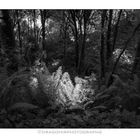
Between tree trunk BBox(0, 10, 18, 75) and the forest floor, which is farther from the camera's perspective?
tree trunk BBox(0, 10, 18, 75)

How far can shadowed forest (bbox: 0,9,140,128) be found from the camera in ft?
11.1

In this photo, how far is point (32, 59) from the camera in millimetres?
4793

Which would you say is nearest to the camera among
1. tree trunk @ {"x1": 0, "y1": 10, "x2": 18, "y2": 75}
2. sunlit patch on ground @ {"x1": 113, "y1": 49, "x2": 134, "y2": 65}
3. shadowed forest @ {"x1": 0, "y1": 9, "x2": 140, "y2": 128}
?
shadowed forest @ {"x1": 0, "y1": 9, "x2": 140, "y2": 128}

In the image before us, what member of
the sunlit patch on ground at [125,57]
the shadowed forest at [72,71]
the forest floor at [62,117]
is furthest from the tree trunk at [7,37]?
the sunlit patch on ground at [125,57]

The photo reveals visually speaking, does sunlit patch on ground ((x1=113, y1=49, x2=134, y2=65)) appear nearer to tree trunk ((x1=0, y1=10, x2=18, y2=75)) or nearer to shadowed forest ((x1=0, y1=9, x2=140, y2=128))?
shadowed forest ((x1=0, y1=9, x2=140, y2=128))

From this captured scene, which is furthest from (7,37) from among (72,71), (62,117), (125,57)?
(125,57)

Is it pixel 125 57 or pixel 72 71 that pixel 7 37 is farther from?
pixel 125 57

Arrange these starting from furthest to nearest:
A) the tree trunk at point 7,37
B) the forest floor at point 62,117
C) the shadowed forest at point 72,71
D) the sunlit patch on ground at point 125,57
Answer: the sunlit patch on ground at point 125,57 → the tree trunk at point 7,37 → the shadowed forest at point 72,71 → the forest floor at point 62,117

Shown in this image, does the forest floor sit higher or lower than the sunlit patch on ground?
lower

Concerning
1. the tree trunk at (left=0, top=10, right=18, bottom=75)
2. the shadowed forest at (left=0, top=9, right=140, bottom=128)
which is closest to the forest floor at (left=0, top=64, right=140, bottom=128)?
the shadowed forest at (left=0, top=9, right=140, bottom=128)

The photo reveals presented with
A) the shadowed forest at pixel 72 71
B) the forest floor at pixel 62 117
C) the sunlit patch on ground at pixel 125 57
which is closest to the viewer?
the forest floor at pixel 62 117

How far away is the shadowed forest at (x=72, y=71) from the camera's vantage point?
11.1 ft

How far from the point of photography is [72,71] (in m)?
4.78

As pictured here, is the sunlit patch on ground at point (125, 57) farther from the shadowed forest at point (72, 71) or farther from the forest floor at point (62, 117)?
the forest floor at point (62, 117)
